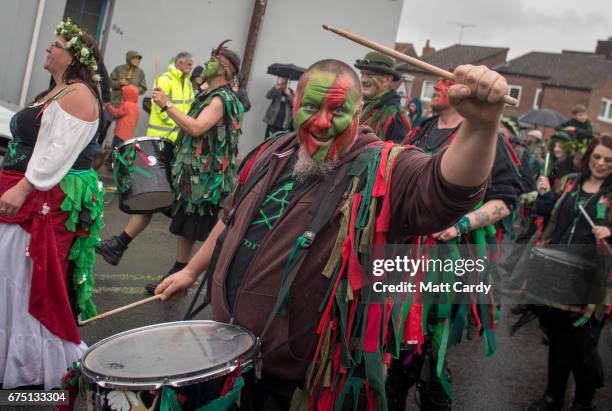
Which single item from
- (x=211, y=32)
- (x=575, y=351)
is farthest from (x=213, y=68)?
(x=211, y=32)

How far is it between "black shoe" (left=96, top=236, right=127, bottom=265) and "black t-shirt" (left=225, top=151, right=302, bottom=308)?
3.41m

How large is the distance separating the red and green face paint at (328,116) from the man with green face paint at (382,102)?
229cm

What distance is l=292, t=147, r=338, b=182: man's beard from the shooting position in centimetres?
258

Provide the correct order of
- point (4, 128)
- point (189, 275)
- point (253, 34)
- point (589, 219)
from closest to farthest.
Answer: point (189, 275) → point (589, 219) → point (4, 128) → point (253, 34)

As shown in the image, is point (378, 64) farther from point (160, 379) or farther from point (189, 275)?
point (160, 379)

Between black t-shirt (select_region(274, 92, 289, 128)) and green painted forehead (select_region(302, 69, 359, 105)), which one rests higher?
black t-shirt (select_region(274, 92, 289, 128))

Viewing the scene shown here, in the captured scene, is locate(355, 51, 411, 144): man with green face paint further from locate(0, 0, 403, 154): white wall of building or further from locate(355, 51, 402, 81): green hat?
locate(0, 0, 403, 154): white wall of building

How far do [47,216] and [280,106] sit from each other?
9.04 m

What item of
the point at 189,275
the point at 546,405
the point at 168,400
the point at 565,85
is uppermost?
the point at 565,85

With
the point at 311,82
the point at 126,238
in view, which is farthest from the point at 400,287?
the point at 126,238

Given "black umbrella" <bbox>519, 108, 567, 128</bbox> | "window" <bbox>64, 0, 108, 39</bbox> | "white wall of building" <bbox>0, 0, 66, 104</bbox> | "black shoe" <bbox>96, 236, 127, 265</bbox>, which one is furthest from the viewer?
"black umbrella" <bbox>519, 108, 567, 128</bbox>

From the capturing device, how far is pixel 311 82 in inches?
104

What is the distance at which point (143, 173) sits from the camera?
17.0ft

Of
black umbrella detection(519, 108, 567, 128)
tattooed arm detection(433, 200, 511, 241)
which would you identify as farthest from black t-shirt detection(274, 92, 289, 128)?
black umbrella detection(519, 108, 567, 128)
